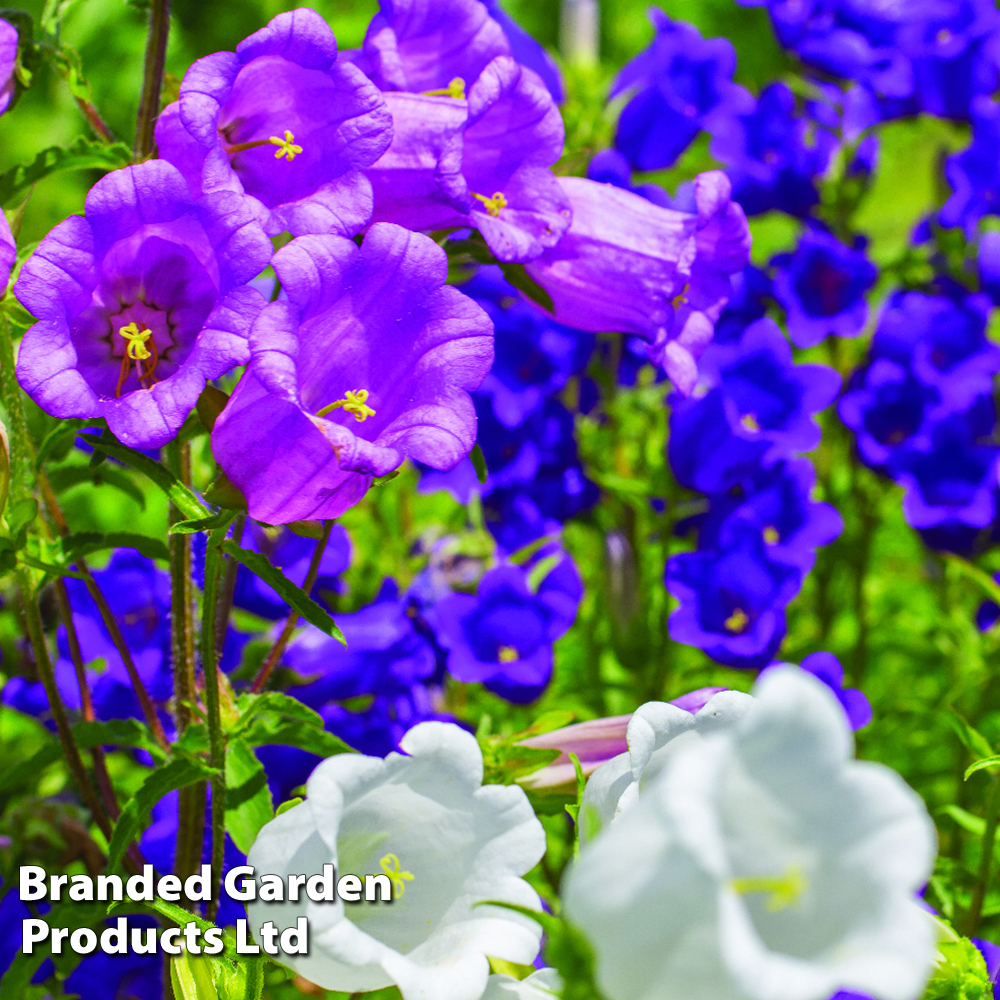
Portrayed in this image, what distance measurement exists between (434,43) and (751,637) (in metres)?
0.91

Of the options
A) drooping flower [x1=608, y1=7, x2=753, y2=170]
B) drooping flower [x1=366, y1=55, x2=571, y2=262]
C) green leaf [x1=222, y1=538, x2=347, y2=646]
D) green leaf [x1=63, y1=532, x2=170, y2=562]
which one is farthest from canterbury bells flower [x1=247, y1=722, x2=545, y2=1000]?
drooping flower [x1=608, y1=7, x2=753, y2=170]

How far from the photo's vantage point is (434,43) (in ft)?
3.79

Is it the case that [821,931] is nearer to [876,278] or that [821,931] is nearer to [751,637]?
[751,637]

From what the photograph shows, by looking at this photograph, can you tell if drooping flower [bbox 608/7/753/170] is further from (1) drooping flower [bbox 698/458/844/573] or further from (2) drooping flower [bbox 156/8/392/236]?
(2) drooping flower [bbox 156/8/392/236]

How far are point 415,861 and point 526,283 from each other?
2.02 feet

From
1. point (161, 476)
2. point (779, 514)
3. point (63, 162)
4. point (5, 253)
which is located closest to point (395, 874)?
point (161, 476)

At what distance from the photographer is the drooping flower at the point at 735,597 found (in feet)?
5.11

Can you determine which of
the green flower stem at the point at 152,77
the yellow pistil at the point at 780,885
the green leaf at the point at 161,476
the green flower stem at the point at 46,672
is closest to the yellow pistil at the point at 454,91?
the green flower stem at the point at 152,77

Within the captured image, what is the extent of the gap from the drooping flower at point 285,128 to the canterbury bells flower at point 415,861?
0.45m

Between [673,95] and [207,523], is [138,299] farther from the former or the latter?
[673,95]

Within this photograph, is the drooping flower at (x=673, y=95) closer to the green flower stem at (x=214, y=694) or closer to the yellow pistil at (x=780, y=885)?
the green flower stem at (x=214, y=694)

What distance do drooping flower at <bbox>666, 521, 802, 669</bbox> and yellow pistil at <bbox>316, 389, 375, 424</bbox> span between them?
764 millimetres

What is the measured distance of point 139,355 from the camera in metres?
0.94

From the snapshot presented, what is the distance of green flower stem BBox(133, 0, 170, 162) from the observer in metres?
1.06
